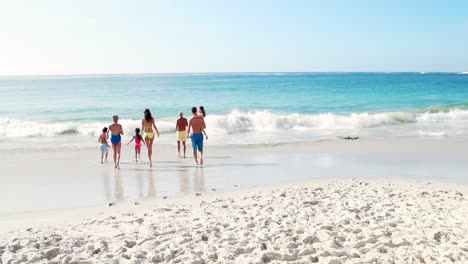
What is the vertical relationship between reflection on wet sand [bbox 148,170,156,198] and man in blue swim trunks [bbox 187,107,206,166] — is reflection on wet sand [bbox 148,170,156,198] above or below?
below

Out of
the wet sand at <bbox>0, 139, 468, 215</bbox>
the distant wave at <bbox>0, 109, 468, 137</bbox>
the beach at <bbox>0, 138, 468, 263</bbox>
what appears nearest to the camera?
the beach at <bbox>0, 138, 468, 263</bbox>

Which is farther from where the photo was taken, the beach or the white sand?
the beach

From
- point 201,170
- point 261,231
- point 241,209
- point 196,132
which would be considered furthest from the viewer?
point 196,132

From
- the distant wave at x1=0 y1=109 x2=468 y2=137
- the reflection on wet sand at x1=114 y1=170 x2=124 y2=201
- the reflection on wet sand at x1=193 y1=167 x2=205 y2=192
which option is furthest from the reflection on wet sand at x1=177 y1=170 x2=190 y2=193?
the distant wave at x1=0 y1=109 x2=468 y2=137

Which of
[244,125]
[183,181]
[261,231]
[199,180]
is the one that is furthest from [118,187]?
[244,125]

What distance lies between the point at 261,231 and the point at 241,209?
1.30 m

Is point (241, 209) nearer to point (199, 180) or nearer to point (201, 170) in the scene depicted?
point (199, 180)

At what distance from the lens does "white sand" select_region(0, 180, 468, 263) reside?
15.1 ft

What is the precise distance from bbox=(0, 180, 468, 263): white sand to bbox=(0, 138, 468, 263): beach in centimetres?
2

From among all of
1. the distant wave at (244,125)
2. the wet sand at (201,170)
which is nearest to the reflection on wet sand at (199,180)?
the wet sand at (201,170)

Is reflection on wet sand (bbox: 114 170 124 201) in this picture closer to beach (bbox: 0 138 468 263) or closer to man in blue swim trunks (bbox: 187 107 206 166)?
beach (bbox: 0 138 468 263)

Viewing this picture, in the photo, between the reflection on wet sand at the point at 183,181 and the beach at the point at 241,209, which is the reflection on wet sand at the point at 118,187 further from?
the reflection on wet sand at the point at 183,181

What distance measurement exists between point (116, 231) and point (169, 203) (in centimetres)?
201

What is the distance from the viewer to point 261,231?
538 centimetres
